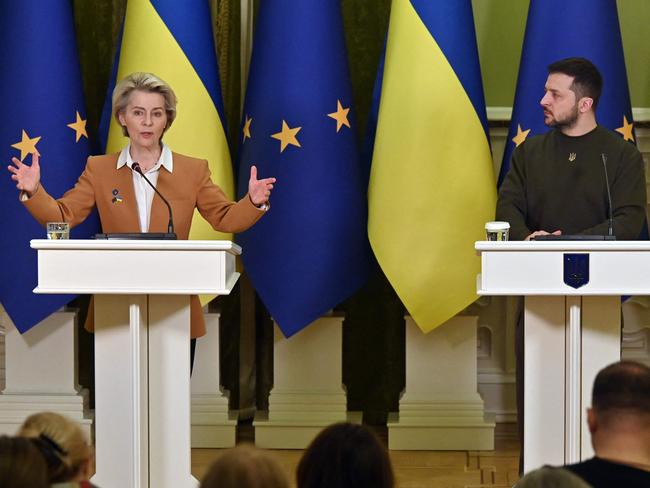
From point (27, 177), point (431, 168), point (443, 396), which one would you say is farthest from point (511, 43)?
point (27, 177)

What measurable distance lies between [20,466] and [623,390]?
1.28 meters

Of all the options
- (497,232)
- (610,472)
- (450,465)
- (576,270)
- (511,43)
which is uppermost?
(511,43)

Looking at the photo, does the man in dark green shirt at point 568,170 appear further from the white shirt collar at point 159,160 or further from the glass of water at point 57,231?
the glass of water at point 57,231

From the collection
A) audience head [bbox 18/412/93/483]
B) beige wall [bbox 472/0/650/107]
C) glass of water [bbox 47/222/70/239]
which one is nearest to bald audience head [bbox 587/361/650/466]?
audience head [bbox 18/412/93/483]

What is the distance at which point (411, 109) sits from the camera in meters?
5.21

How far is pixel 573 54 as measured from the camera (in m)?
5.16

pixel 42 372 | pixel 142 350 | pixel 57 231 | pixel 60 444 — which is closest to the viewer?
pixel 60 444

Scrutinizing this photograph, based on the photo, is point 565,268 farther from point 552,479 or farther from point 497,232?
point 552,479

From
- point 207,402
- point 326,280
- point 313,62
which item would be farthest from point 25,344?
point 313,62

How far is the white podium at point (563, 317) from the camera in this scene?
12.0 ft

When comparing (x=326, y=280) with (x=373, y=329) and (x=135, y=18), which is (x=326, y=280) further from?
(x=135, y=18)

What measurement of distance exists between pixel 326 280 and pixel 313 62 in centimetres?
101

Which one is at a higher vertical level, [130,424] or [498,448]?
[130,424]

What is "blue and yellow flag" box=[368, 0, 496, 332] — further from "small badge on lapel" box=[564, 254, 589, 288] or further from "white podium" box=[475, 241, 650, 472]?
"small badge on lapel" box=[564, 254, 589, 288]
